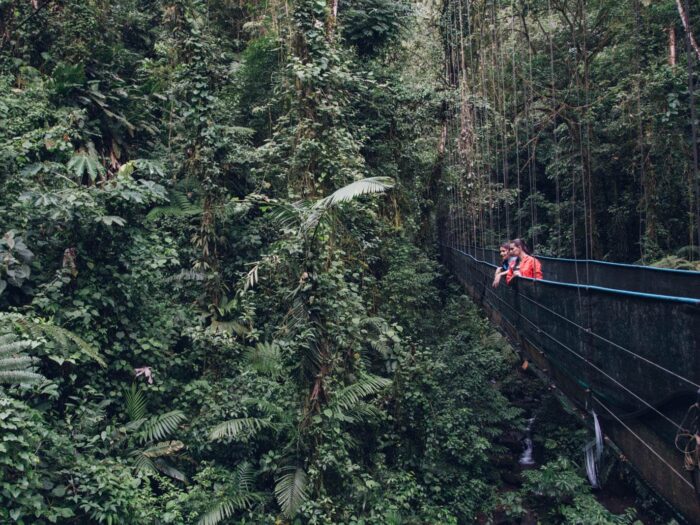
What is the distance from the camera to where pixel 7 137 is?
5.75 m

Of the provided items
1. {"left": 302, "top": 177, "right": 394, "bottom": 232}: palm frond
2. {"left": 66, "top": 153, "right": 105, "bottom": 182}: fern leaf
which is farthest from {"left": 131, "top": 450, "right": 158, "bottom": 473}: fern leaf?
{"left": 66, "top": 153, "right": 105, "bottom": 182}: fern leaf

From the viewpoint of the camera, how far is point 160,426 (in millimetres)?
5164

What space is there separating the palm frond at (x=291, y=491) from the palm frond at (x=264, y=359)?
1084mm

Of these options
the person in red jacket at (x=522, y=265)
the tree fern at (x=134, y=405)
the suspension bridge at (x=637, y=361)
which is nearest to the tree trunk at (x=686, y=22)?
the suspension bridge at (x=637, y=361)

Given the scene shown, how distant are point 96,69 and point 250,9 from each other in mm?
3177

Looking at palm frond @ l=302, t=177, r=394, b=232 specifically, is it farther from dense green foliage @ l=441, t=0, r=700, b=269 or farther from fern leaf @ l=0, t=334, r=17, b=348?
dense green foliage @ l=441, t=0, r=700, b=269

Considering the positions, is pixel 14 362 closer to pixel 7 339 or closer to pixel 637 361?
pixel 7 339

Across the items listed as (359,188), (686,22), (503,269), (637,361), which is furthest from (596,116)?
(637,361)

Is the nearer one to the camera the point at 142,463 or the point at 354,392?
the point at 142,463

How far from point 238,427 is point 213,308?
1671 mm

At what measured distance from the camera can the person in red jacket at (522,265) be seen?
5.93m

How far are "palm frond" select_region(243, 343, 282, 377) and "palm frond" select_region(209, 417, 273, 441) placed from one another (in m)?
0.60

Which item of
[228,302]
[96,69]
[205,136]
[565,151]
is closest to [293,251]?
[228,302]

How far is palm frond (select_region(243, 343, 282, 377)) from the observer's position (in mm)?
5840
